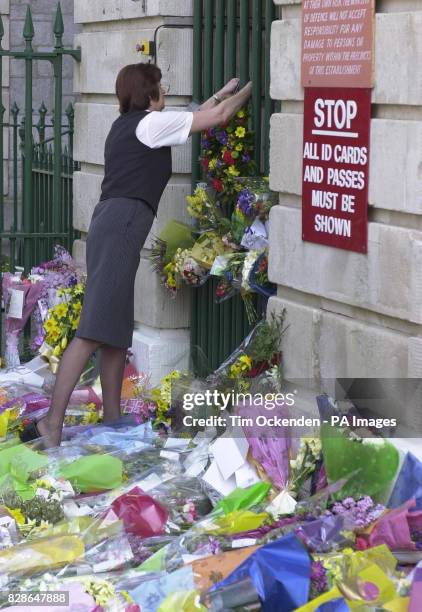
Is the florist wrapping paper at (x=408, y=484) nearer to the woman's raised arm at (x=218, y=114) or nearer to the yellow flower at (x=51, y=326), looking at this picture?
the woman's raised arm at (x=218, y=114)

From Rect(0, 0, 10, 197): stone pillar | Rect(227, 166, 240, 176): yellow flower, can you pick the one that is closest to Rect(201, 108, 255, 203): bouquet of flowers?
Rect(227, 166, 240, 176): yellow flower

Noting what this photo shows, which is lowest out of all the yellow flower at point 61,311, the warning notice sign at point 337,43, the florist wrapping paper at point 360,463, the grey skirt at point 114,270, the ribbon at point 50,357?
the ribbon at point 50,357

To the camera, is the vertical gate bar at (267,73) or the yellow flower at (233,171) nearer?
the vertical gate bar at (267,73)

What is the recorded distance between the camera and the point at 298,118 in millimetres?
5973

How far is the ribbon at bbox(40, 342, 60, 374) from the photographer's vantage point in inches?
306

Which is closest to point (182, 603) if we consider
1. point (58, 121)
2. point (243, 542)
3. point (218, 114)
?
point (243, 542)

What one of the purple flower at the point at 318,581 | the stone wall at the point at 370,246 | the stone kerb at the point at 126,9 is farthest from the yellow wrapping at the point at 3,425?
the purple flower at the point at 318,581

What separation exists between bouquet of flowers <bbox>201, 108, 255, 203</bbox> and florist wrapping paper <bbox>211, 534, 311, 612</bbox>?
9.83 feet

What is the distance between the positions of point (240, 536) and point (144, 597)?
0.59m

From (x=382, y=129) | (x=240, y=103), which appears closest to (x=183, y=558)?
(x=382, y=129)

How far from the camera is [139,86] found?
6461mm

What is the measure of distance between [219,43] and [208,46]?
138 mm

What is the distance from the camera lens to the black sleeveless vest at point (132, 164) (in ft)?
21.1

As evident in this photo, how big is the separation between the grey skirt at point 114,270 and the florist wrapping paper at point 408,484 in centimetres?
204
